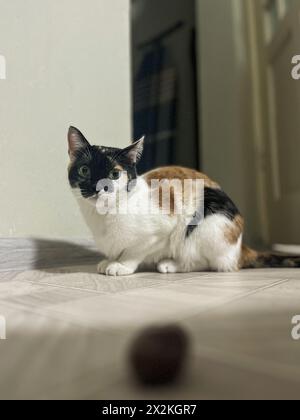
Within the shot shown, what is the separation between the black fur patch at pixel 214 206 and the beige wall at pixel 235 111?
3.98 ft

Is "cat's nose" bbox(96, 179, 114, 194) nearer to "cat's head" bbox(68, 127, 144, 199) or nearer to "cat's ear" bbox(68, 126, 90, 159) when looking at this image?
"cat's head" bbox(68, 127, 144, 199)

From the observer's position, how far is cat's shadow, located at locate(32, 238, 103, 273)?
1232 millimetres

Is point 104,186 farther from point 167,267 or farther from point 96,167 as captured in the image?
point 167,267

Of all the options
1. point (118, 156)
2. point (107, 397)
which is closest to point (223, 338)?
point (107, 397)

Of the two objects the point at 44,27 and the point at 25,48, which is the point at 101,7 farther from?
the point at 25,48

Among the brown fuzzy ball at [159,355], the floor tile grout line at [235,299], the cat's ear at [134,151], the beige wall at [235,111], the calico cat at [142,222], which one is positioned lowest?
the floor tile grout line at [235,299]

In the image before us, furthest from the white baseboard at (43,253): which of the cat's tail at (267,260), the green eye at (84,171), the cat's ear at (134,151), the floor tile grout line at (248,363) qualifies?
the floor tile grout line at (248,363)

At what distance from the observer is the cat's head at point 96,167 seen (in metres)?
1.01

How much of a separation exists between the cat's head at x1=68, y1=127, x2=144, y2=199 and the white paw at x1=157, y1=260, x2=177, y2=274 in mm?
311

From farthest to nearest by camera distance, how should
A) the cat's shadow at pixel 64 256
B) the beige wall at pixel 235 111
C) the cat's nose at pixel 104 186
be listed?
1. the beige wall at pixel 235 111
2. the cat's shadow at pixel 64 256
3. the cat's nose at pixel 104 186

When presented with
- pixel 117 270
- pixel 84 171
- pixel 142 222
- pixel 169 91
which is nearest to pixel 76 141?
pixel 84 171

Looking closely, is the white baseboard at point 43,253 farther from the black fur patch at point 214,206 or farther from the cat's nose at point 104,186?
the black fur patch at point 214,206
